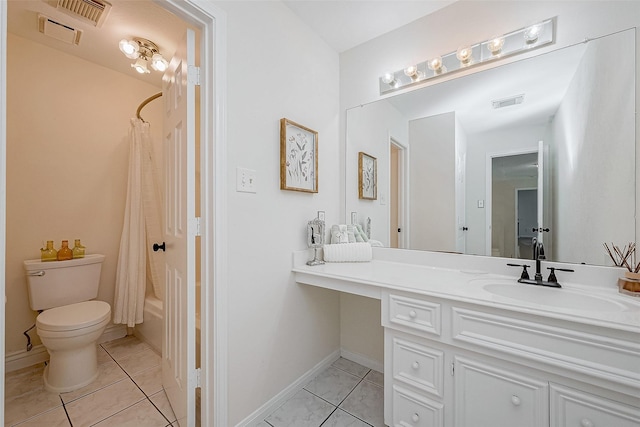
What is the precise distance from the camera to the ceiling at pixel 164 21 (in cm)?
162

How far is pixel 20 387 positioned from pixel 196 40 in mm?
2453

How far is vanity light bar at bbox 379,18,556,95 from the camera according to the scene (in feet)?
4.48

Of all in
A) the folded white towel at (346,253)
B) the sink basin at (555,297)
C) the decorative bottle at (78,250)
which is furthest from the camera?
the decorative bottle at (78,250)

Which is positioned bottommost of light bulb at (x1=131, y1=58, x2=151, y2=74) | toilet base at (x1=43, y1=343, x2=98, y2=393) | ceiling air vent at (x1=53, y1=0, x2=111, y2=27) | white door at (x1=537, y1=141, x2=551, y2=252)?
toilet base at (x1=43, y1=343, x2=98, y2=393)

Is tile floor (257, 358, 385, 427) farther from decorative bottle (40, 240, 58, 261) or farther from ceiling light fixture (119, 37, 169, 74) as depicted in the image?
ceiling light fixture (119, 37, 169, 74)

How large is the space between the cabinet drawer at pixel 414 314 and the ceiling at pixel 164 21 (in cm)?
175

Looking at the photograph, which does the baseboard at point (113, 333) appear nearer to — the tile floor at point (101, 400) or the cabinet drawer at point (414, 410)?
the tile floor at point (101, 400)

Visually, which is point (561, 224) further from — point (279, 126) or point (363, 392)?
point (279, 126)

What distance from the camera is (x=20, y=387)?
5.61 feet

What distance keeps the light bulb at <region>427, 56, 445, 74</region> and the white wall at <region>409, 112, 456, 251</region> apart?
0.28 m

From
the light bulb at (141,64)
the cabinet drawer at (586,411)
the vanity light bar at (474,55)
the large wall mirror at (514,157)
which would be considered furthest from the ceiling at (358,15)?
the cabinet drawer at (586,411)

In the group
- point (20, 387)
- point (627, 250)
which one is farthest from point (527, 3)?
point (20, 387)

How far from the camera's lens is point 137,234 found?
229 centimetres

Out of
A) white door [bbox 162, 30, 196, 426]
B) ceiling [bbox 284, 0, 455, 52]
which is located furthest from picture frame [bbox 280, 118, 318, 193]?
ceiling [bbox 284, 0, 455, 52]
